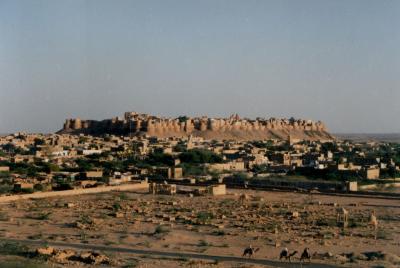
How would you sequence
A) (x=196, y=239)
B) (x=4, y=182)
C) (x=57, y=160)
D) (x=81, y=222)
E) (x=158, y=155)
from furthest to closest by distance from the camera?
(x=158, y=155) → (x=57, y=160) → (x=4, y=182) → (x=81, y=222) → (x=196, y=239)

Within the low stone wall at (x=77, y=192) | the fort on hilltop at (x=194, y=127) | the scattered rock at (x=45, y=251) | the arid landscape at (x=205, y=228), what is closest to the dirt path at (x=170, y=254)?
the arid landscape at (x=205, y=228)

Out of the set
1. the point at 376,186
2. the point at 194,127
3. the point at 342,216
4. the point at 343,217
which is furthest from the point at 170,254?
the point at 194,127

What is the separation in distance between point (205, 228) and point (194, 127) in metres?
95.8

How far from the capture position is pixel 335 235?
1853 centimetres

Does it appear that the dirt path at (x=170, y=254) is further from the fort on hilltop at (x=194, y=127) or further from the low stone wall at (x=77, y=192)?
the fort on hilltop at (x=194, y=127)

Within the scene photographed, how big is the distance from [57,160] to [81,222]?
3155cm

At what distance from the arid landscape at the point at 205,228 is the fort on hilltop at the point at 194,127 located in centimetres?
7648

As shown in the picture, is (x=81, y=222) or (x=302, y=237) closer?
(x=302, y=237)

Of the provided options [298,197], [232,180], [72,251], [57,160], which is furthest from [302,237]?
[57,160]

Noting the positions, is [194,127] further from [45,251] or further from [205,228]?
[45,251]

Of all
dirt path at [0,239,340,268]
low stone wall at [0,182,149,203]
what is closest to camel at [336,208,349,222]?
dirt path at [0,239,340,268]

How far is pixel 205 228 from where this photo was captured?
19.8 metres

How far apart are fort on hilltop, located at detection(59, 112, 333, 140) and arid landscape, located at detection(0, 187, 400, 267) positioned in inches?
3011

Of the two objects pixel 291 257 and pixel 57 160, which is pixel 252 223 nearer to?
pixel 291 257
